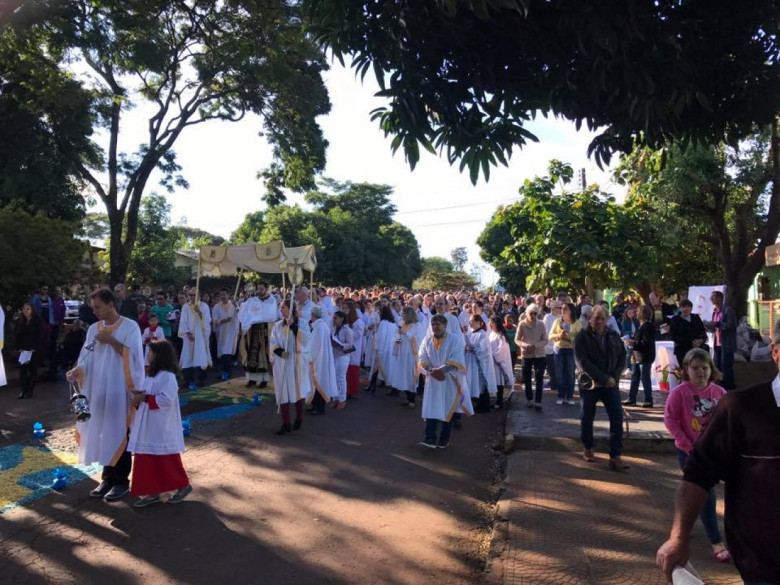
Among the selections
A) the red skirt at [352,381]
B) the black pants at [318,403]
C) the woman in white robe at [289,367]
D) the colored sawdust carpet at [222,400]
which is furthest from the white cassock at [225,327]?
the woman in white robe at [289,367]

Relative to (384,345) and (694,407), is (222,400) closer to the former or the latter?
(384,345)

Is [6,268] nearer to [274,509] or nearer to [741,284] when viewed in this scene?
[274,509]

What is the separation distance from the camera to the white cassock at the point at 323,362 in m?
9.83

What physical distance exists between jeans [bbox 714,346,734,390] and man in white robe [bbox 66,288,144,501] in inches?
361

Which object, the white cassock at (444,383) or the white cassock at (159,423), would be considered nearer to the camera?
the white cassock at (159,423)

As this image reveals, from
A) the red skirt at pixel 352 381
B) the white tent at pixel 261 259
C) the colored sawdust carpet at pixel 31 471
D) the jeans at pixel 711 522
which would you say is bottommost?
the colored sawdust carpet at pixel 31 471

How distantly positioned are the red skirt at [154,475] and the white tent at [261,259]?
5.83m

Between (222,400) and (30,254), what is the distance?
273 inches

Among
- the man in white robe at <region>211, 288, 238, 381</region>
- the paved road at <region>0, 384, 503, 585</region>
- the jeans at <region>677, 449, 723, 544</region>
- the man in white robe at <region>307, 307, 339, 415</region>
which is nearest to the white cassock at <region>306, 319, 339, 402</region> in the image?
the man in white robe at <region>307, 307, 339, 415</region>

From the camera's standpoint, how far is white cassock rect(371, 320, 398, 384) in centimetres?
1245

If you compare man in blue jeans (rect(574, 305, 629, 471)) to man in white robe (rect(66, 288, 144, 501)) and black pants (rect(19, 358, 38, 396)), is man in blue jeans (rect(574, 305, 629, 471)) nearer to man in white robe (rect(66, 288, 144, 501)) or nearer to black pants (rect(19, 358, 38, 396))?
man in white robe (rect(66, 288, 144, 501))

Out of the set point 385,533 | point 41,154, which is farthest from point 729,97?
point 41,154

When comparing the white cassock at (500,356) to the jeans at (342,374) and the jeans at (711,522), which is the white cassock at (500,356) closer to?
the jeans at (342,374)

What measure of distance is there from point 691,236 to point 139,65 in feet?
49.0
